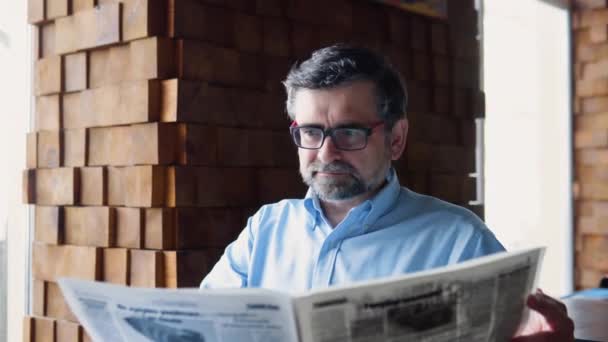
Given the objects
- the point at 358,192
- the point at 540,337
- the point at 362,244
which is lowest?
the point at 540,337

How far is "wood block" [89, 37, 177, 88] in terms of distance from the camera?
2.09 meters

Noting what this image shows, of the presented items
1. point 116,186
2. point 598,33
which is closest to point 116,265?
point 116,186

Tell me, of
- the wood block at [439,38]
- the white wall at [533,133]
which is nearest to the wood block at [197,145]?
the wood block at [439,38]

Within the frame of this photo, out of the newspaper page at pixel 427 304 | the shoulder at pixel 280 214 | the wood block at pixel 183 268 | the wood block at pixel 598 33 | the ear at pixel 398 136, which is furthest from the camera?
the wood block at pixel 598 33

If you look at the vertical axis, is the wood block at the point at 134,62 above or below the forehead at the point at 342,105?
above

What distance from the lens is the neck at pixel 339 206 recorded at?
1.68 m

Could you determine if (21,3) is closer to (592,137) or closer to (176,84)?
(176,84)

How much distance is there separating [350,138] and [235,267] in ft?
1.50

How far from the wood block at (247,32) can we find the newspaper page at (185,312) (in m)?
1.29

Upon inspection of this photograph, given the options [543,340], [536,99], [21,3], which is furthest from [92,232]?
[536,99]

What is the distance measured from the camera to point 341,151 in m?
1.58

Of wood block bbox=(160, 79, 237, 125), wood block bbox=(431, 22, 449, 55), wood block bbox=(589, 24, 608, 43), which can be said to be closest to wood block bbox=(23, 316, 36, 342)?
wood block bbox=(160, 79, 237, 125)

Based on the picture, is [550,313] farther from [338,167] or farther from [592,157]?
[592,157]

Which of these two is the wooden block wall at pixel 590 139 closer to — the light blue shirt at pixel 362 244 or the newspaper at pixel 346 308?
the light blue shirt at pixel 362 244
